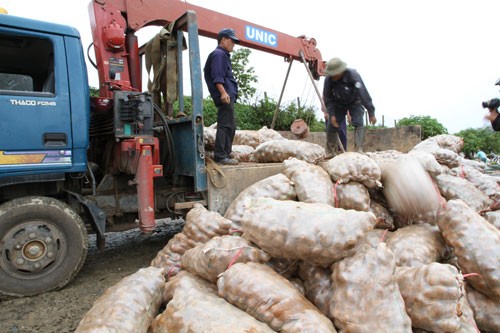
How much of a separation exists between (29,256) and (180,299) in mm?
1760

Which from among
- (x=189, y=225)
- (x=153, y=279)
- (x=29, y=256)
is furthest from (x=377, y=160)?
(x=29, y=256)

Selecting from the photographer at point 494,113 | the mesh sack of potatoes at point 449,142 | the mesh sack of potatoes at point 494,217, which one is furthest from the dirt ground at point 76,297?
the photographer at point 494,113

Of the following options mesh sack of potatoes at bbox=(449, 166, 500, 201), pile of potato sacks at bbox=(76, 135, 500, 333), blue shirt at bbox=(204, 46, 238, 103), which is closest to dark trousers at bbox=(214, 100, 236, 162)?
blue shirt at bbox=(204, 46, 238, 103)

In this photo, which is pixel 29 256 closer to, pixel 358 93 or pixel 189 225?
pixel 189 225

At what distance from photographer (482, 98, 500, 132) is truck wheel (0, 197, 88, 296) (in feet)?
17.2

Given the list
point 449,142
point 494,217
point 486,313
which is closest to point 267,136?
point 449,142

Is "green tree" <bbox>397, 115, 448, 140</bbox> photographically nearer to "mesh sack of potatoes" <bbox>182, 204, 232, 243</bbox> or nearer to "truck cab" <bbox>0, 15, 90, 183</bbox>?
"mesh sack of potatoes" <bbox>182, 204, 232, 243</bbox>

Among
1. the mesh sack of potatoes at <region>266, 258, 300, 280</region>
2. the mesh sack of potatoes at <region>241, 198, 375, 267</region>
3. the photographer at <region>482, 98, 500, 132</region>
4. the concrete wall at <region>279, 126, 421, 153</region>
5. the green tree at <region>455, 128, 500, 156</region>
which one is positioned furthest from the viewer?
the green tree at <region>455, 128, 500, 156</region>

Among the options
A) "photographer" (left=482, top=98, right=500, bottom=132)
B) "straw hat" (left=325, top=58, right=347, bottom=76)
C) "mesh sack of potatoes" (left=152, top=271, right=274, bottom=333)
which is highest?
"straw hat" (left=325, top=58, right=347, bottom=76)

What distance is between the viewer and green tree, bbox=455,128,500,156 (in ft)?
74.8

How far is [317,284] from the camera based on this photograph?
7.52ft

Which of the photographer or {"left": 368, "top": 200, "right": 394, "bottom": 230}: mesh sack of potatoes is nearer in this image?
{"left": 368, "top": 200, "right": 394, "bottom": 230}: mesh sack of potatoes

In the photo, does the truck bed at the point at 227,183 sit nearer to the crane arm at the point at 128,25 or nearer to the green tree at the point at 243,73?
the crane arm at the point at 128,25

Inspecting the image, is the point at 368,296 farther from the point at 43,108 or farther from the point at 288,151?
the point at 43,108
